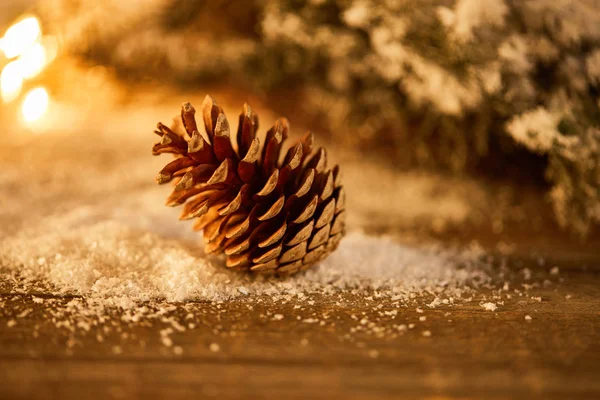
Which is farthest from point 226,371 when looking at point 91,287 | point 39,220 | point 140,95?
point 140,95

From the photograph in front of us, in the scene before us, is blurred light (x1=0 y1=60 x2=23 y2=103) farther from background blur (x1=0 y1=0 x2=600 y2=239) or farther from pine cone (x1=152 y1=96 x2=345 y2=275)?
pine cone (x1=152 y1=96 x2=345 y2=275)

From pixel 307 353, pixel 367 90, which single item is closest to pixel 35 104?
pixel 367 90

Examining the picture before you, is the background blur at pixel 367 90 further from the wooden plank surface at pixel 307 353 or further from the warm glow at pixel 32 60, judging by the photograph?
the wooden plank surface at pixel 307 353

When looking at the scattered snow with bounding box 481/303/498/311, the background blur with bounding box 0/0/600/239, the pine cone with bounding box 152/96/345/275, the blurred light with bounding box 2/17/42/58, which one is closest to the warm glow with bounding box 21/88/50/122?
the background blur with bounding box 0/0/600/239

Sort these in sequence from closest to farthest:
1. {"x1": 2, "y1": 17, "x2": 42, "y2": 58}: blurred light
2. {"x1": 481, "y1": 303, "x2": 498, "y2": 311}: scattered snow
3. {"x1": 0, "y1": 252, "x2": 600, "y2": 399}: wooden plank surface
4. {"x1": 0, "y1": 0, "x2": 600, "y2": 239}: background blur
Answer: {"x1": 0, "y1": 252, "x2": 600, "y2": 399}: wooden plank surface → {"x1": 481, "y1": 303, "x2": 498, "y2": 311}: scattered snow → {"x1": 0, "y1": 0, "x2": 600, "y2": 239}: background blur → {"x1": 2, "y1": 17, "x2": 42, "y2": 58}: blurred light

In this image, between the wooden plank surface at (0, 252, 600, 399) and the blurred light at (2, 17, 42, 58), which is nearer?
the wooden plank surface at (0, 252, 600, 399)

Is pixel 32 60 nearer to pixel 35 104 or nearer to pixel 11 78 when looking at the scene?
pixel 11 78

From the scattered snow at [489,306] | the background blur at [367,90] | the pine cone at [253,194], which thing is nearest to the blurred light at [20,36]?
the background blur at [367,90]
